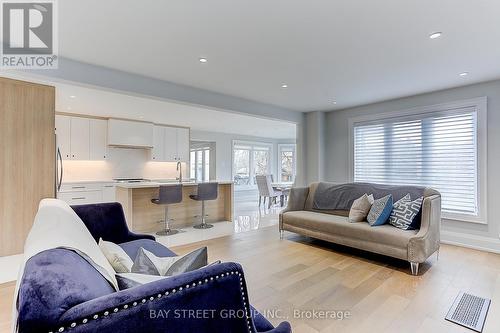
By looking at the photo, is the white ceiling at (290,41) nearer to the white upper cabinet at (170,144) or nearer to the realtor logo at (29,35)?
the realtor logo at (29,35)

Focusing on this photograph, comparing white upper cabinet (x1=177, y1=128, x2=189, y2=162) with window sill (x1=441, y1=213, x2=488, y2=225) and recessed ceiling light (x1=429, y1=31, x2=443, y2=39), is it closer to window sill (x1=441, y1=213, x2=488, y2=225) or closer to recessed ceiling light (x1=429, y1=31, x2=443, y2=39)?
window sill (x1=441, y1=213, x2=488, y2=225)

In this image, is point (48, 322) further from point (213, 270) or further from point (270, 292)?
point (270, 292)

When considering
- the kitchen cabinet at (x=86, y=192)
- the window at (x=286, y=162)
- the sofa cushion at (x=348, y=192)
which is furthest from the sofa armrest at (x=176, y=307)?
the window at (x=286, y=162)

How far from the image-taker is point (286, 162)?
10.8m

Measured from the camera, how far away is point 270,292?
8.23ft

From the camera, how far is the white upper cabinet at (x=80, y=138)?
5805 millimetres

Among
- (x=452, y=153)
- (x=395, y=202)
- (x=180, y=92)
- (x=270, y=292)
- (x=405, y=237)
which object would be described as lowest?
(x=270, y=292)

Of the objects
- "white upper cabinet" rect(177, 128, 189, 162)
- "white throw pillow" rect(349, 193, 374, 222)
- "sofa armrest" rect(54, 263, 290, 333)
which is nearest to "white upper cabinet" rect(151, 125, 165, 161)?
"white upper cabinet" rect(177, 128, 189, 162)

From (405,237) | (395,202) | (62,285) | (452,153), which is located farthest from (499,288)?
(62,285)

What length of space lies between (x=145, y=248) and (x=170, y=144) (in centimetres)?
539

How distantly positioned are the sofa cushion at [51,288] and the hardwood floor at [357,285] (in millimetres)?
1685

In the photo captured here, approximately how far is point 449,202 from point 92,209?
4987 mm

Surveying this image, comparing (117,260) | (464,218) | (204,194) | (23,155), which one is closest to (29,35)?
(23,155)

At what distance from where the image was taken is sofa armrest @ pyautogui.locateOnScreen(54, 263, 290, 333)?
0.71m
